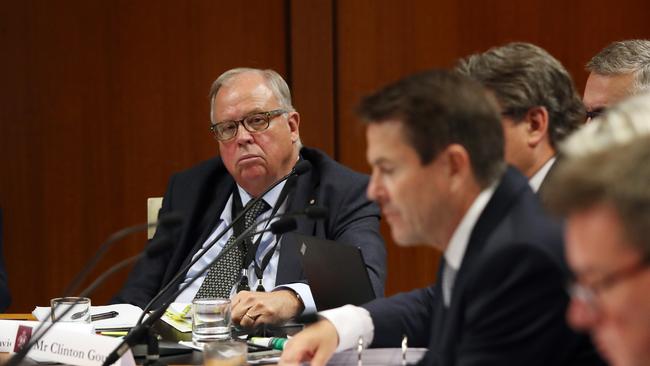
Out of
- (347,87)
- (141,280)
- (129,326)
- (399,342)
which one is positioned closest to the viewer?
(399,342)

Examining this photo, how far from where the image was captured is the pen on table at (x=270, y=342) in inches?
105

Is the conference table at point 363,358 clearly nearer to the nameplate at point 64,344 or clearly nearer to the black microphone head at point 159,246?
the nameplate at point 64,344

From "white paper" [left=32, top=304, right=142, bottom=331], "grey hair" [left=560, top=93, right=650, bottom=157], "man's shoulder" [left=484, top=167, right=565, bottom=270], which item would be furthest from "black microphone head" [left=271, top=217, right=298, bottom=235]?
"grey hair" [left=560, top=93, right=650, bottom=157]

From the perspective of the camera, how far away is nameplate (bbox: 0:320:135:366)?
97.0 inches

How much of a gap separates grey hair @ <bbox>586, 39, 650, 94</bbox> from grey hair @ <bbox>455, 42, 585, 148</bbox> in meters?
0.81

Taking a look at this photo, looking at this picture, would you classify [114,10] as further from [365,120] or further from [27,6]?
[365,120]

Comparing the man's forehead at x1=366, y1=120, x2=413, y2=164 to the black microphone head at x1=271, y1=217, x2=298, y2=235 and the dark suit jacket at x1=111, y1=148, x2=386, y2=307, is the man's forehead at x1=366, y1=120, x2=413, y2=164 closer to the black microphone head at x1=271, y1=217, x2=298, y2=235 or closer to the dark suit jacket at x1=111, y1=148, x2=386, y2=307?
the black microphone head at x1=271, y1=217, x2=298, y2=235

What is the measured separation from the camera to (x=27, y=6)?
5230mm

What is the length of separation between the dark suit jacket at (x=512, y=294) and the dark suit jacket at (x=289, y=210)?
1597 mm

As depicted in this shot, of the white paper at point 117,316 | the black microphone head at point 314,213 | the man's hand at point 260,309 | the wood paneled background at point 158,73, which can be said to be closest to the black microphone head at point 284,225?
the black microphone head at point 314,213

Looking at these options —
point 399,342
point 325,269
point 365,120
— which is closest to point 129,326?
point 325,269

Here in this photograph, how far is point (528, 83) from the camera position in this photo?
2617 mm

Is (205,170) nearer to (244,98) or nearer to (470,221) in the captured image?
(244,98)

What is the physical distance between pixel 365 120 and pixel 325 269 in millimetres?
877
